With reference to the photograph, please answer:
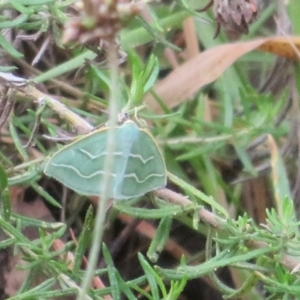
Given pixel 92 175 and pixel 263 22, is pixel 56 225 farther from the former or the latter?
pixel 263 22

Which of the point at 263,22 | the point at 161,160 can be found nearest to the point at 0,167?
the point at 161,160

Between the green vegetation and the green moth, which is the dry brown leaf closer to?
the green vegetation

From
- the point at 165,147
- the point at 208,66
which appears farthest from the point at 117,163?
the point at 208,66

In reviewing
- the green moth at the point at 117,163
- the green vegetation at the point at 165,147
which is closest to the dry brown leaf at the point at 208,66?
the green vegetation at the point at 165,147

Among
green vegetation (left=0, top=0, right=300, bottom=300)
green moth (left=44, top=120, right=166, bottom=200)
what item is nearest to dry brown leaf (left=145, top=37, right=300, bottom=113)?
green vegetation (left=0, top=0, right=300, bottom=300)

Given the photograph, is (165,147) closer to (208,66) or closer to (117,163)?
(208,66)

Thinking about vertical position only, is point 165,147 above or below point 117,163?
below
